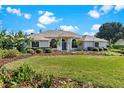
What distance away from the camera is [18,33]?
22.4 metres

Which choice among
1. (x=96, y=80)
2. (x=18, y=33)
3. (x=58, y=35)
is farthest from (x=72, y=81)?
(x=58, y=35)

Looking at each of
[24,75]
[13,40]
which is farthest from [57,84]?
[13,40]

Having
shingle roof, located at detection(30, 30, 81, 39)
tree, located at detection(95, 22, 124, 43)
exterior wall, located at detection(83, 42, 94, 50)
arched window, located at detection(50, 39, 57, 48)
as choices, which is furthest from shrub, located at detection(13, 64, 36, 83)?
shingle roof, located at detection(30, 30, 81, 39)

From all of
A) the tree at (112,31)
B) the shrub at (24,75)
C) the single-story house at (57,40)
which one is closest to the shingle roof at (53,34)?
the single-story house at (57,40)

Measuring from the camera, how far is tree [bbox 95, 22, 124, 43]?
17.0m

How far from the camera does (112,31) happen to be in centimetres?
1822

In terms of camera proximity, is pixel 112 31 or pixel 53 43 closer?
pixel 112 31

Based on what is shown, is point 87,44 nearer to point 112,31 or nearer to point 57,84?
point 112,31

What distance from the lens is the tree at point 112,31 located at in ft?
55.9

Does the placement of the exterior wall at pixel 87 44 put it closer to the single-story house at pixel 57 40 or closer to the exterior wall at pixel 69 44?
the single-story house at pixel 57 40

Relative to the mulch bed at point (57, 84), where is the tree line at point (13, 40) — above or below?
above

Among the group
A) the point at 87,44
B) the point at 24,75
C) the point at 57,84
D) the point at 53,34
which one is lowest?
the point at 57,84
